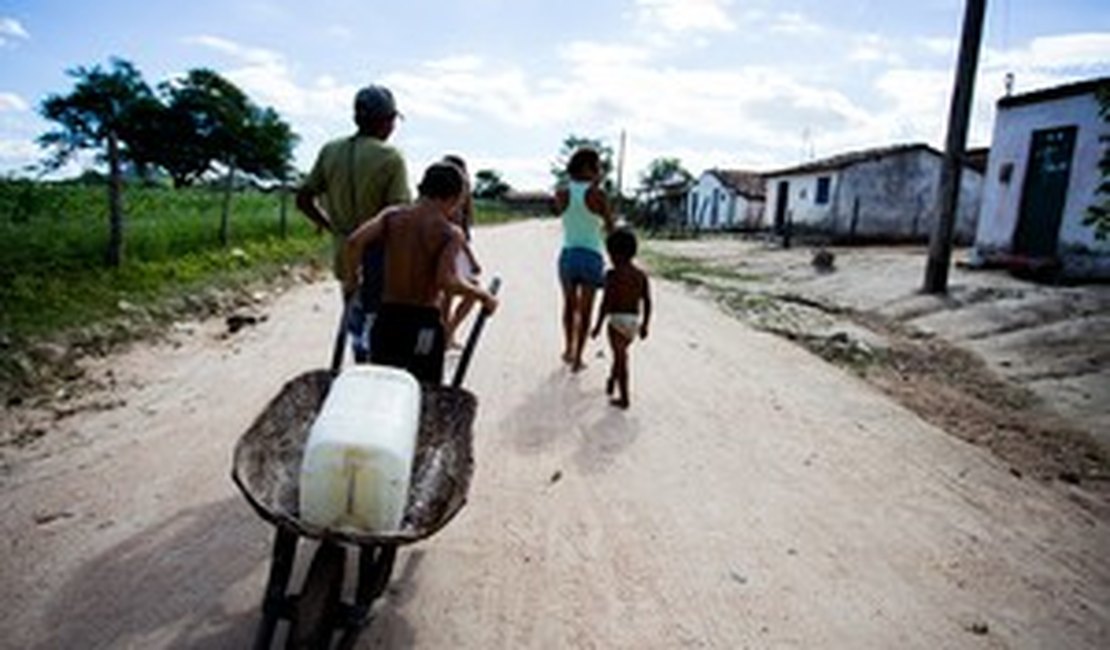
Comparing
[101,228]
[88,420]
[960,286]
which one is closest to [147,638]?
[88,420]

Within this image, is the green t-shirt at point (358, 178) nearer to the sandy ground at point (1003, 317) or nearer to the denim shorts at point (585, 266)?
the denim shorts at point (585, 266)

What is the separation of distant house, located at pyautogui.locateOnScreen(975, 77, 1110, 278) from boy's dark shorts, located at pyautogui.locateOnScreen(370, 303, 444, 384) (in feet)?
41.5

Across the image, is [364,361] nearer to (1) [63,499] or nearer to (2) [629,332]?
(1) [63,499]

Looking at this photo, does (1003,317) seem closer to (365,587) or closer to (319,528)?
(365,587)

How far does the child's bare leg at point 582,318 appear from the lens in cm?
Result: 602

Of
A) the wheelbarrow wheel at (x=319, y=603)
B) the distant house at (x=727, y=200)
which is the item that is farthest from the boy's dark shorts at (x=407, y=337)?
the distant house at (x=727, y=200)

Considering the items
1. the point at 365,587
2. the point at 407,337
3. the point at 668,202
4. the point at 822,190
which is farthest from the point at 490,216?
the point at 365,587

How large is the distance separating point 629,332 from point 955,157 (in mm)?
9299

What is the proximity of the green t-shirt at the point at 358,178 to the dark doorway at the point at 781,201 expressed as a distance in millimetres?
30166

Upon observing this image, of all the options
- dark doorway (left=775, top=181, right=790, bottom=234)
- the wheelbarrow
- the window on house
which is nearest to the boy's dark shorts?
the wheelbarrow

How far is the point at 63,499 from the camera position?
3566 mm

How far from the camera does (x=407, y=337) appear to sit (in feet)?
10.6

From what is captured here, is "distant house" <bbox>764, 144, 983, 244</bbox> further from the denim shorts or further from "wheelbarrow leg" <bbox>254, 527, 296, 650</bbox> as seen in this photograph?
"wheelbarrow leg" <bbox>254, 527, 296, 650</bbox>

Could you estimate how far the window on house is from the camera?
28362mm
